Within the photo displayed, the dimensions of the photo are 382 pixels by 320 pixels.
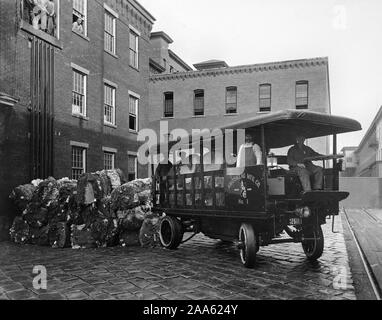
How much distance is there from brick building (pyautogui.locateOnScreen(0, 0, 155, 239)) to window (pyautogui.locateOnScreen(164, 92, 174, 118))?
1306cm

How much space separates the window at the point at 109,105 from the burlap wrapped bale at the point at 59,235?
8159 millimetres

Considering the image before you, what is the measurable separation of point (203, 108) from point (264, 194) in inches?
1090

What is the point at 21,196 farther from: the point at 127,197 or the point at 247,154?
the point at 247,154

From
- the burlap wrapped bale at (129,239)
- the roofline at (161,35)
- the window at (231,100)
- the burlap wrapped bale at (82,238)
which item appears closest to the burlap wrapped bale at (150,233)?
the burlap wrapped bale at (129,239)

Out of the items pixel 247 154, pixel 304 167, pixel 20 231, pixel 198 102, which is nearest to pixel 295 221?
pixel 304 167

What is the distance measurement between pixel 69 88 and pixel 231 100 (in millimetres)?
19751

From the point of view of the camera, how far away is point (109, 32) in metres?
18.6

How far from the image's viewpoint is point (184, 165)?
9188 mm

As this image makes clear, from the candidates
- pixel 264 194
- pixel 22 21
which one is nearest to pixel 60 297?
pixel 264 194

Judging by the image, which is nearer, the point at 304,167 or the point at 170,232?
the point at 304,167

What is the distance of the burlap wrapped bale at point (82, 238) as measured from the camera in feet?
32.8


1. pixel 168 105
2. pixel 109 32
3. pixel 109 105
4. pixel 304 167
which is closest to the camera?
pixel 304 167

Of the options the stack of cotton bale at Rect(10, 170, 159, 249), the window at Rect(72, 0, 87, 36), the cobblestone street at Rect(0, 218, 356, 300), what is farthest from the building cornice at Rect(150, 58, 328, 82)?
the cobblestone street at Rect(0, 218, 356, 300)

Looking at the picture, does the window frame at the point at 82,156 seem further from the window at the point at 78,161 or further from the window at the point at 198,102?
the window at the point at 198,102
